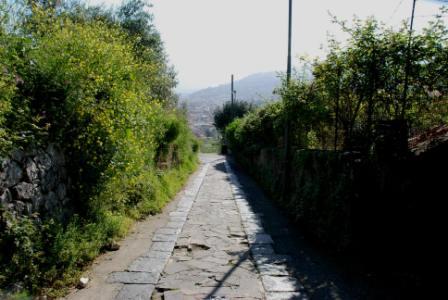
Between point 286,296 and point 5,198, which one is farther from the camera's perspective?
point 286,296

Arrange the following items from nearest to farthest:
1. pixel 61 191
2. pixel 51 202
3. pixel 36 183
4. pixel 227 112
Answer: pixel 36 183 → pixel 51 202 → pixel 61 191 → pixel 227 112

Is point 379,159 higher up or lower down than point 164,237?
higher up

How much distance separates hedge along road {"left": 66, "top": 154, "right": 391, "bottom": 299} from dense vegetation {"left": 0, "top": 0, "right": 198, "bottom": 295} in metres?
0.48

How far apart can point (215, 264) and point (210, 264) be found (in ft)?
0.24

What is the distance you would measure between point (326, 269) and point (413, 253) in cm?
115

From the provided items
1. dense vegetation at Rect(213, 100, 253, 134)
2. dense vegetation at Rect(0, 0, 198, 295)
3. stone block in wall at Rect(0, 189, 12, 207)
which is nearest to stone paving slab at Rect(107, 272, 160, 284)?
dense vegetation at Rect(0, 0, 198, 295)

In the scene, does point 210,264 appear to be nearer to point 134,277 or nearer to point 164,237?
point 134,277

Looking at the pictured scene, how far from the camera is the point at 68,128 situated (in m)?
5.21

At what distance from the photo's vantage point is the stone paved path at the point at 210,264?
161 inches

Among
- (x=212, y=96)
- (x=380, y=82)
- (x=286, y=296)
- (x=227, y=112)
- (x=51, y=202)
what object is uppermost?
(x=212, y=96)

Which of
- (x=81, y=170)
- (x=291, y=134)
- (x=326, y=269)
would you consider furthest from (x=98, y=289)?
(x=291, y=134)

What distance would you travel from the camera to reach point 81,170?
217 inches

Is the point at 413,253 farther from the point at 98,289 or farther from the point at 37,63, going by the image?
the point at 37,63

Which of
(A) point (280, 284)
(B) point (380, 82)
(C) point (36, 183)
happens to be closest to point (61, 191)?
(C) point (36, 183)
